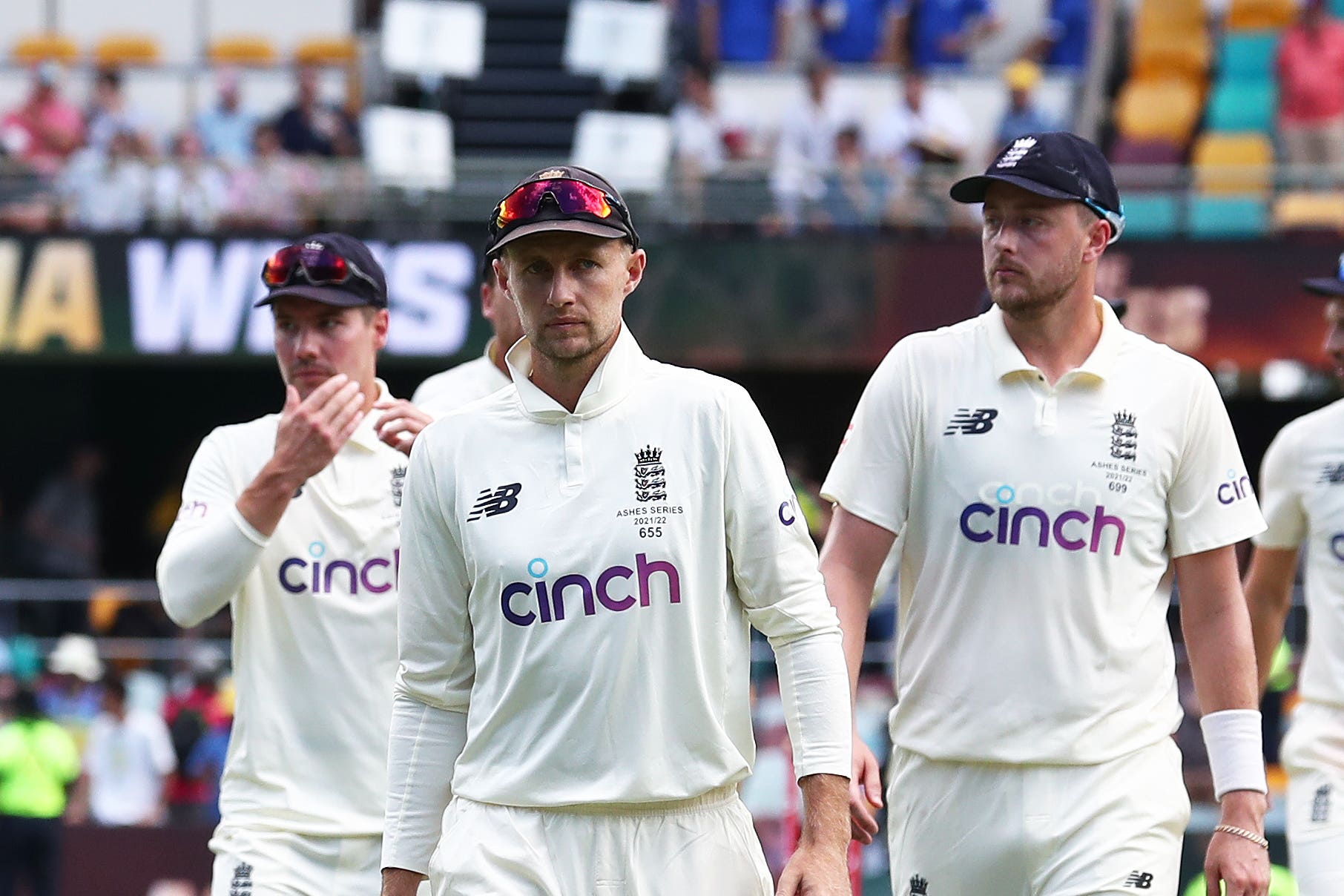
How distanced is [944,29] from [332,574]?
15.3 metres

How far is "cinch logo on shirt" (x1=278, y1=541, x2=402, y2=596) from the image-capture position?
5.86 metres

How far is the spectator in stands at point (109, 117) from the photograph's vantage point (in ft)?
60.5

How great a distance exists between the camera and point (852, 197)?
16.7 metres

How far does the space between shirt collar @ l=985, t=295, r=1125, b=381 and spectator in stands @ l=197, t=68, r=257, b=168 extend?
554 inches

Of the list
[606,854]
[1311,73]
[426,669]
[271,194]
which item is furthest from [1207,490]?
[1311,73]

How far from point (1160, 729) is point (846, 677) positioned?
4.05 ft

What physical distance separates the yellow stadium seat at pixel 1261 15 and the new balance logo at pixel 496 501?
1731 centimetres

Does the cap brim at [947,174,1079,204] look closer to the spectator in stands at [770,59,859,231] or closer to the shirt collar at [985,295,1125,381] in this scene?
the shirt collar at [985,295,1125,381]

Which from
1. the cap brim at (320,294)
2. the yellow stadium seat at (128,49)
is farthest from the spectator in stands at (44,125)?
the cap brim at (320,294)

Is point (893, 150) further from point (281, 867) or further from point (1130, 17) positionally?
point (281, 867)

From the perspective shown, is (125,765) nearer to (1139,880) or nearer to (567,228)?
(1139,880)

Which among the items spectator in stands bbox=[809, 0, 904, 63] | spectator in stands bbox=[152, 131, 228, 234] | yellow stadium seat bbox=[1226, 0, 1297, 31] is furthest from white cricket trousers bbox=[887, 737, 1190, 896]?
yellow stadium seat bbox=[1226, 0, 1297, 31]

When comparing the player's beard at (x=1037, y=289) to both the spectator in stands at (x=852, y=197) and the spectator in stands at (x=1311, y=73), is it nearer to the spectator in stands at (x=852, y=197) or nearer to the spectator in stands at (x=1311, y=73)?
the spectator in stands at (x=852, y=197)

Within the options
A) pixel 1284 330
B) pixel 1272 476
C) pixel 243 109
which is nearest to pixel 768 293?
pixel 1284 330
